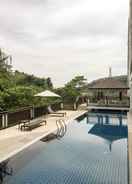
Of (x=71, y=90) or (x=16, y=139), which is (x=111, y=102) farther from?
(x=16, y=139)

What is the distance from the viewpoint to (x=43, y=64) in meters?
32.5

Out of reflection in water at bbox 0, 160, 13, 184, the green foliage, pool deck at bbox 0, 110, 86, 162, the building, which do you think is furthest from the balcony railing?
reflection in water at bbox 0, 160, 13, 184

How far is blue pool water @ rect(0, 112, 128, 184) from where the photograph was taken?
21.2 ft

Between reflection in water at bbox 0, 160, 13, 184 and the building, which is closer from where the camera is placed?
reflection in water at bbox 0, 160, 13, 184

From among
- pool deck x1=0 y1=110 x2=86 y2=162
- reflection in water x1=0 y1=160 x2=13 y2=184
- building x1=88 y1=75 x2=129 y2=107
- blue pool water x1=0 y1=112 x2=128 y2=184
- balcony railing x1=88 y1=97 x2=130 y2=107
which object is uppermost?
building x1=88 y1=75 x2=129 y2=107

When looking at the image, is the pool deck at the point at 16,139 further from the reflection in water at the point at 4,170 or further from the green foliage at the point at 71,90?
the green foliage at the point at 71,90

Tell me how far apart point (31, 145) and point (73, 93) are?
2255 cm

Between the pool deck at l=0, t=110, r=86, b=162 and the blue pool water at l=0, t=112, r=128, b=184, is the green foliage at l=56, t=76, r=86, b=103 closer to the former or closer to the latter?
the pool deck at l=0, t=110, r=86, b=162

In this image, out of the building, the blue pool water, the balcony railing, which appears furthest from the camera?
the building

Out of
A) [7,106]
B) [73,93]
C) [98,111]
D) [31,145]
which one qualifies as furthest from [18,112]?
[73,93]

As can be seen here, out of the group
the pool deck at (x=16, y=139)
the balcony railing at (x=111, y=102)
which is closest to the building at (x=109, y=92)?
the balcony railing at (x=111, y=102)

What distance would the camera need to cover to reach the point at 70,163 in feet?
25.9

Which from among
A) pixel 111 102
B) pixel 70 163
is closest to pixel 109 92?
pixel 111 102

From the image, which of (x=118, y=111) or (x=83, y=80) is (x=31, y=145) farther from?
(x=83, y=80)
